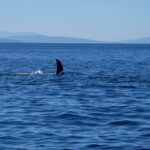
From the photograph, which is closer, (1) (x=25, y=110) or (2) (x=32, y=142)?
(2) (x=32, y=142)

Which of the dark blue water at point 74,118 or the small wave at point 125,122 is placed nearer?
the dark blue water at point 74,118

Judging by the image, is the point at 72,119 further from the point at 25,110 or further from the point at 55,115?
the point at 25,110

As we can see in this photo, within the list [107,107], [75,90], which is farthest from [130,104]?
[75,90]

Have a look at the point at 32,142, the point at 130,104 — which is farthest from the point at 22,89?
the point at 32,142

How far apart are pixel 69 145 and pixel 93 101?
8.56 meters

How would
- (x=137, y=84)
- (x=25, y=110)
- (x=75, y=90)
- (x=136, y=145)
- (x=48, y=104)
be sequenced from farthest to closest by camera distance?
(x=137, y=84) → (x=75, y=90) → (x=48, y=104) → (x=25, y=110) → (x=136, y=145)

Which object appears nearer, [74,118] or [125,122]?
[125,122]

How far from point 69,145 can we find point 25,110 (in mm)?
5986

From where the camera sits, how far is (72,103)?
21.1m

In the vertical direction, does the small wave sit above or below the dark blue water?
above

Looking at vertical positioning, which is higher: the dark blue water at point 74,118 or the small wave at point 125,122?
the small wave at point 125,122

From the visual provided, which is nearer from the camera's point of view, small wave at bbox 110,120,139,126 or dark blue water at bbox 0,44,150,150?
dark blue water at bbox 0,44,150,150

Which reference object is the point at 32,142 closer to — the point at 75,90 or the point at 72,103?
the point at 72,103

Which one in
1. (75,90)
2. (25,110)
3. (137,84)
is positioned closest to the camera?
(25,110)
